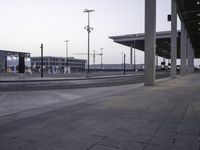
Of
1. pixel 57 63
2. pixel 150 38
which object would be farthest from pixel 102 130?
pixel 57 63

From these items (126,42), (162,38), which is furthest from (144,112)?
(126,42)

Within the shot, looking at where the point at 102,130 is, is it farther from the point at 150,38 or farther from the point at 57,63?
the point at 57,63

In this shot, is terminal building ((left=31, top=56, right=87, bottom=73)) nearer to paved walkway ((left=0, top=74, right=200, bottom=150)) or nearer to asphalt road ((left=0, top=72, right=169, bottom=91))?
asphalt road ((left=0, top=72, right=169, bottom=91))

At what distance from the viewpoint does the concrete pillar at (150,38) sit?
23.3 m

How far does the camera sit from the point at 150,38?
925 inches

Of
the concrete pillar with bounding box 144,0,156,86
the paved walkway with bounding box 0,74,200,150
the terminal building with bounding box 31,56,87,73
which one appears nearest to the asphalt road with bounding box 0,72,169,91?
the concrete pillar with bounding box 144,0,156,86

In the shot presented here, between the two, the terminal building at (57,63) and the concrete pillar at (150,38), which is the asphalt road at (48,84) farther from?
the terminal building at (57,63)

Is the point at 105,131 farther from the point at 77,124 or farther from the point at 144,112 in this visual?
the point at 144,112

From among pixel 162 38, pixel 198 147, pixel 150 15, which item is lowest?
pixel 198 147

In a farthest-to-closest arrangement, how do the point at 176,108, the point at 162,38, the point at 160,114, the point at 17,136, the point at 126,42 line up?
the point at 126,42 < the point at 162,38 < the point at 176,108 < the point at 160,114 < the point at 17,136

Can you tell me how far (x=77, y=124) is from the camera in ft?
Result: 24.1

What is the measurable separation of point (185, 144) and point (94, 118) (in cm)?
338

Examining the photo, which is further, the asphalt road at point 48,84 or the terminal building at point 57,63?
the terminal building at point 57,63

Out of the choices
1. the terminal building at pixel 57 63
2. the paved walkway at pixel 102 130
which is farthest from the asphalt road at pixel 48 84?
the terminal building at pixel 57 63
